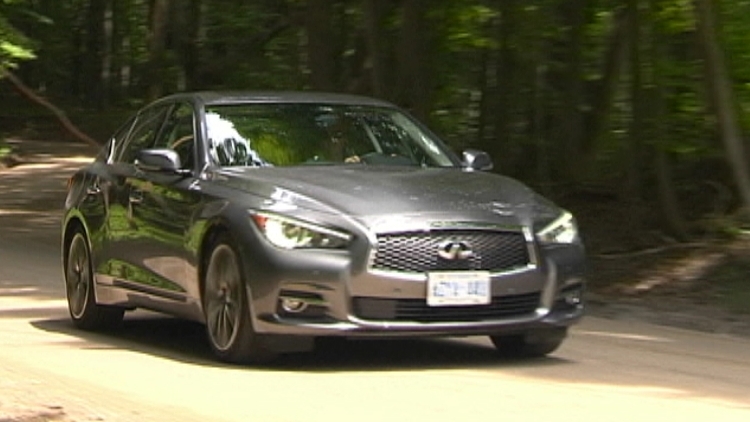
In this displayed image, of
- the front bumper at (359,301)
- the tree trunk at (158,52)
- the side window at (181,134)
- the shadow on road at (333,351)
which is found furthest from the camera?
the tree trunk at (158,52)

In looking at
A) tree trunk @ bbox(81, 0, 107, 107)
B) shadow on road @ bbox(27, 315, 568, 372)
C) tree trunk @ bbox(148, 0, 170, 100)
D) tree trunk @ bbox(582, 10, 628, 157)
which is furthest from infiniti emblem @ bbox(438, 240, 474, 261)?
tree trunk @ bbox(81, 0, 107, 107)

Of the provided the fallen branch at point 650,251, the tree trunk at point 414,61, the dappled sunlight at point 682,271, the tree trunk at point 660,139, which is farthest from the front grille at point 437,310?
the tree trunk at point 414,61

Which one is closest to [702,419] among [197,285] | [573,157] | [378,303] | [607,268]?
[378,303]

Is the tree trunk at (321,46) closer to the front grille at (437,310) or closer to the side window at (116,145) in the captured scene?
the side window at (116,145)

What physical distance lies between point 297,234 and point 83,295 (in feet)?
11.0

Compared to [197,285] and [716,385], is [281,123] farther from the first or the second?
[716,385]

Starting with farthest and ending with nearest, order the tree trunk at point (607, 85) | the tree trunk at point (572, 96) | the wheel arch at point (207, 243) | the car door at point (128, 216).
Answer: the tree trunk at point (572, 96), the tree trunk at point (607, 85), the car door at point (128, 216), the wheel arch at point (207, 243)

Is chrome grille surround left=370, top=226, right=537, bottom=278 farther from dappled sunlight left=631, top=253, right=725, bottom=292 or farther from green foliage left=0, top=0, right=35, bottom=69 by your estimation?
green foliage left=0, top=0, right=35, bottom=69

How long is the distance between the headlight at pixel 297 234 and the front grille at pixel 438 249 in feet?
0.78

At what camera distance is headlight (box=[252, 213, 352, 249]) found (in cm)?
1012

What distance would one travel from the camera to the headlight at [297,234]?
1012cm

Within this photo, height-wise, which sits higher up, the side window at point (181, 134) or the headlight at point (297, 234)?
the side window at point (181, 134)

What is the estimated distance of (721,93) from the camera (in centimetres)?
1570

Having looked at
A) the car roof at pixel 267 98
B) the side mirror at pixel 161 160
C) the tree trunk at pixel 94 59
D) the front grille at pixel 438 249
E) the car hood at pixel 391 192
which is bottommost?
the tree trunk at pixel 94 59
